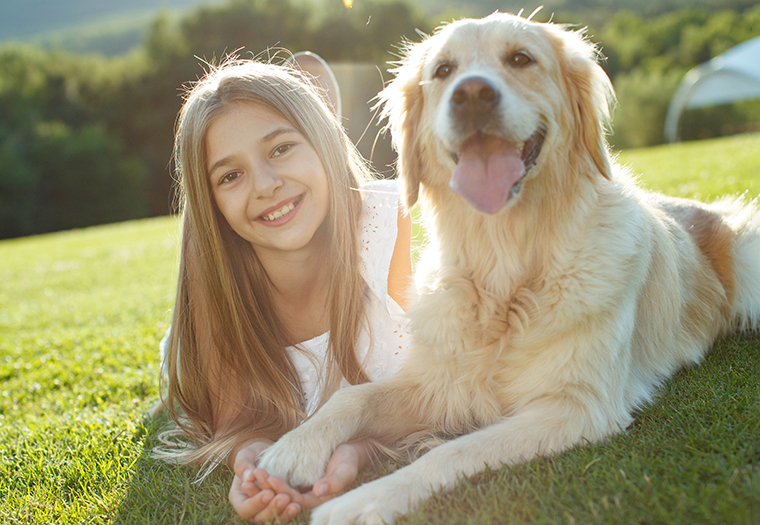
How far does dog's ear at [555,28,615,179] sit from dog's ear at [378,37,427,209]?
2.08ft

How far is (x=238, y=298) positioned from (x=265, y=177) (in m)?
0.65

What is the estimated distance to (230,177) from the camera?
3070 millimetres

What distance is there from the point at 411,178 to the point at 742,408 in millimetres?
1614

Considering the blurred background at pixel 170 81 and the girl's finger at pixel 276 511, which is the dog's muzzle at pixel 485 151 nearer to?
the girl's finger at pixel 276 511

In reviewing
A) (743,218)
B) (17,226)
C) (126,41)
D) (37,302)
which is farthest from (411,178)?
(126,41)

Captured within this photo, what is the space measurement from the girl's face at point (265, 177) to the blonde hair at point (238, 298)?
0.06 metres

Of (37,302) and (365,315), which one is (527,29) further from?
(37,302)

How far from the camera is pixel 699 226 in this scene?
11.2ft

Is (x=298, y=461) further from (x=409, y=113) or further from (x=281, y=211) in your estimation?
(x=409, y=113)

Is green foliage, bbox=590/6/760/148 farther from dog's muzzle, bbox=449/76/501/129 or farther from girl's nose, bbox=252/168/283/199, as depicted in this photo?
dog's muzzle, bbox=449/76/501/129

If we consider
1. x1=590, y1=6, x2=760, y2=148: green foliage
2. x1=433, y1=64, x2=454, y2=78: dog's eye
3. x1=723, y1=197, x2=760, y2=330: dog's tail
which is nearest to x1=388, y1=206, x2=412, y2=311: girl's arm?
x1=433, y1=64, x2=454, y2=78: dog's eye

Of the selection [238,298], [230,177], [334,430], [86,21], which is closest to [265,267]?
[238,298]

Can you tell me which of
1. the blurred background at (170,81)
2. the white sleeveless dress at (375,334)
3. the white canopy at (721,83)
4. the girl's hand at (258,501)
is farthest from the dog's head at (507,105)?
the white canopy at (721,83)

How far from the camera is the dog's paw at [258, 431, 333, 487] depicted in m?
2.14
